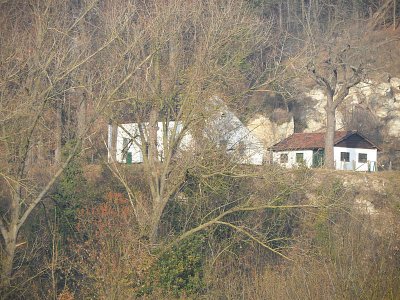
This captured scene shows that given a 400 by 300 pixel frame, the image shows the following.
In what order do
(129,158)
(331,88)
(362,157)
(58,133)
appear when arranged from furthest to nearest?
(362,157)
(331,88)
(129,158)
(58,133)

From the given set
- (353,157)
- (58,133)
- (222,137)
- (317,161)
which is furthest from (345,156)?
(58,133)

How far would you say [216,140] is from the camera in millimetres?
17234

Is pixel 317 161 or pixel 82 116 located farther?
pixel 317 161

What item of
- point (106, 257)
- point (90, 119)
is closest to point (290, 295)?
point (106, 257)

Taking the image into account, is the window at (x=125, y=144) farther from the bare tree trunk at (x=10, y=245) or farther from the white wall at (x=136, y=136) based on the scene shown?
the bare tree trunk at (x=10, y=245)

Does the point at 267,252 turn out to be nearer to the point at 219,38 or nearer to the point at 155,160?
the point at 155,160

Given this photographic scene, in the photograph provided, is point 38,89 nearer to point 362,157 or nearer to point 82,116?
point 82,116

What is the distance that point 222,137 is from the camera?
17453 mm

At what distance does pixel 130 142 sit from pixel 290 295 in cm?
791

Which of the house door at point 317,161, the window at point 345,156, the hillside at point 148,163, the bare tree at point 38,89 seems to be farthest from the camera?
the window at point 345,156

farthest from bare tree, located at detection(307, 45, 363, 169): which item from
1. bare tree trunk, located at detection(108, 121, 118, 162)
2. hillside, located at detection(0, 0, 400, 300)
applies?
bare tree trunk, located at detection(108, 121, 118, 162)

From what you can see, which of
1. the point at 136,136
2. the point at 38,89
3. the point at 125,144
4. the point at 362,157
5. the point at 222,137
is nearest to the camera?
the point at 38,89

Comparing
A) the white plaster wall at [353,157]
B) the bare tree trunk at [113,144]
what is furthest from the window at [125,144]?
the white plaster wall at [353,157]

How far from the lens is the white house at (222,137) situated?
1719 cm
